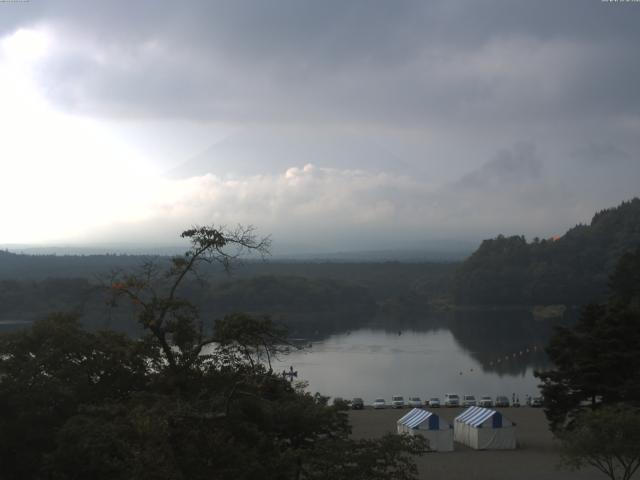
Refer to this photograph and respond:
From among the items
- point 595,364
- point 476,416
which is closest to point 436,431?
point 476,416

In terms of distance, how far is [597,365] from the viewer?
42.0 ft

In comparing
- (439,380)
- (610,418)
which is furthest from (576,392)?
(439,380)

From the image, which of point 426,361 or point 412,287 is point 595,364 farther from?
point 412,287

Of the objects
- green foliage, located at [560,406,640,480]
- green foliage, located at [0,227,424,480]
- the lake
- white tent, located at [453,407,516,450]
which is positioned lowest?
the lake

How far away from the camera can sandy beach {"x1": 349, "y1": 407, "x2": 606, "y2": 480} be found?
1152 cm

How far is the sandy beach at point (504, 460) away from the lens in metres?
11.5

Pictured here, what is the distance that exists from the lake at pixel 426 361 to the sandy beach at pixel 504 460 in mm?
7328

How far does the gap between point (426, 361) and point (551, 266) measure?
119 feet

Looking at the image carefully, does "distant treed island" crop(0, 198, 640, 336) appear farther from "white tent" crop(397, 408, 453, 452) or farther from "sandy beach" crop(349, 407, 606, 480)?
"white tent" crop(397, 408, 453, 452)

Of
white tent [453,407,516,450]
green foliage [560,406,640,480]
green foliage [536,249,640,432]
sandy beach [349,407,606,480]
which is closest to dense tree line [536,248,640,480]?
green foliage [536,249,640,432]

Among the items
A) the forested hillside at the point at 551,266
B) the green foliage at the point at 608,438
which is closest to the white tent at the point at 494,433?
the green foliage at the point at 608,438

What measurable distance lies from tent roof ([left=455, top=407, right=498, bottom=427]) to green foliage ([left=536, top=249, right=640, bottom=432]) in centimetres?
102

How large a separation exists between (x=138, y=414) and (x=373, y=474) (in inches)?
74.6

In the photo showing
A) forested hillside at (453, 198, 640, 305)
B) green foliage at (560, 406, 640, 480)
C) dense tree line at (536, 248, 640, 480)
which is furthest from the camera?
forested hillside at (453, 198, 640, 305)
